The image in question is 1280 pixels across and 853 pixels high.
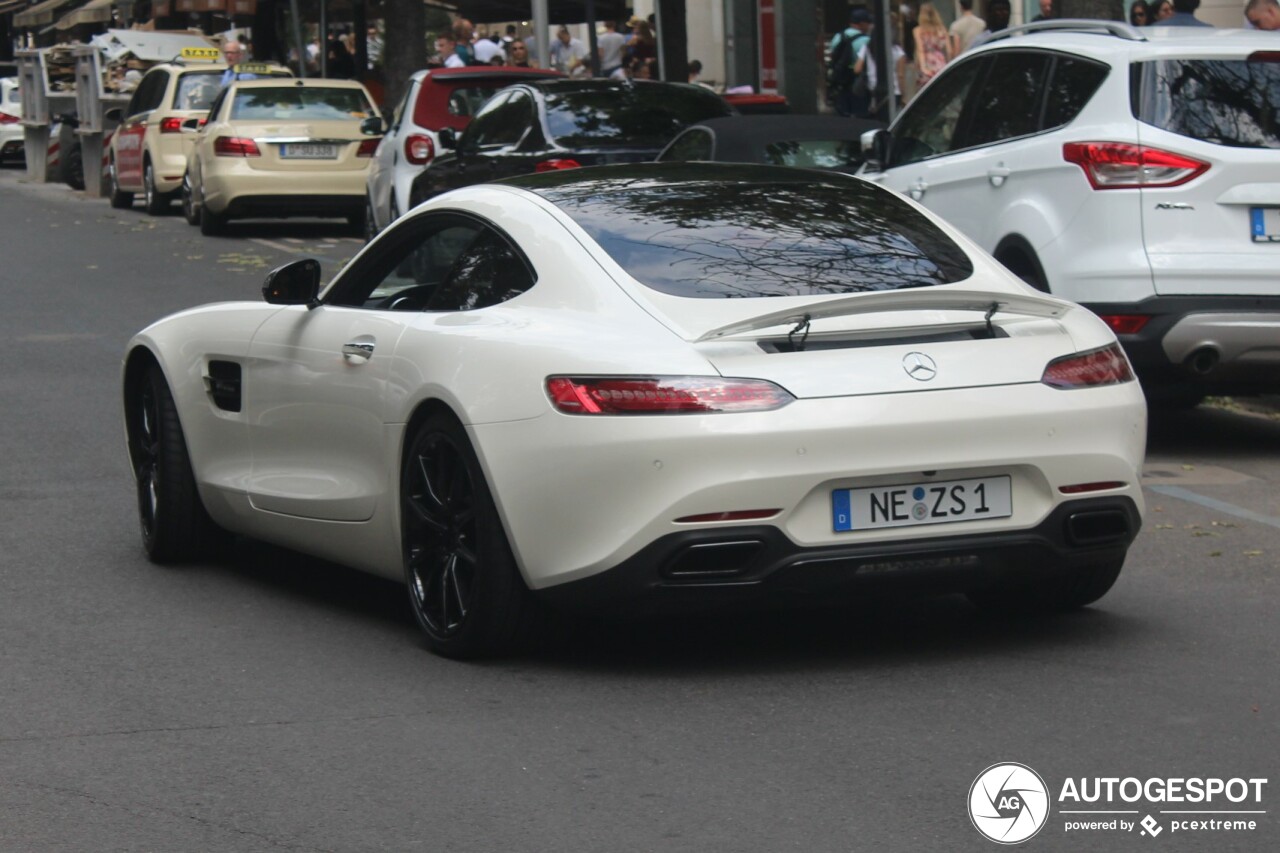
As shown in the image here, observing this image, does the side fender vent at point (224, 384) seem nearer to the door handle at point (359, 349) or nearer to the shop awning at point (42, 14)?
the door handle at point (359, 349)

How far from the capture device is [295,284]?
706 centimetres

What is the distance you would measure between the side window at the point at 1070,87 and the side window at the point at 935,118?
3.13ft

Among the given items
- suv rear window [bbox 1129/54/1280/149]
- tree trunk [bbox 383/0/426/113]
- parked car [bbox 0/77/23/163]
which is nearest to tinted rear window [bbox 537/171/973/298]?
suv rear window [bbox 1129/54/1280/149]

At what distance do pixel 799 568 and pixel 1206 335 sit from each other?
428cm

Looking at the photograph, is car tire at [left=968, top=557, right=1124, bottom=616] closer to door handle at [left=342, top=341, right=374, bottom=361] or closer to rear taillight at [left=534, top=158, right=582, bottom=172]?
door handle at [left=342, top=341, right=374, bottom=361]

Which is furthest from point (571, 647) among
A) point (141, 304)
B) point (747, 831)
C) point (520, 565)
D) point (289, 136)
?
point (289, 136)

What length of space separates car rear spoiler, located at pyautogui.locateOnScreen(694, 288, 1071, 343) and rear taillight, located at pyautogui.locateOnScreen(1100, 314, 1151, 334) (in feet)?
10.9

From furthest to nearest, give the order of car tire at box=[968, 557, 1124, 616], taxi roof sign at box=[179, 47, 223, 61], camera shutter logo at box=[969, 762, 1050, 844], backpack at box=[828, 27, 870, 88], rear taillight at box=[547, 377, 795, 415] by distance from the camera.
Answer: taxi roof sign at box=[179, 47, 223, 61] → backpack at box=[828, 27, 870, 88] → car tire at box=[968, 557, 1124, 616] → rear taillight at box=[547, 377, 795, 415] → camera shutter logo at box=[969, 762, 1050, 844]

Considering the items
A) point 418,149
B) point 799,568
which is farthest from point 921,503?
point 418,149

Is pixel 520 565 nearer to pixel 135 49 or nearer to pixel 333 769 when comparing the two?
pixel 333 769

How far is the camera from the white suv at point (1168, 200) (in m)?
9.40

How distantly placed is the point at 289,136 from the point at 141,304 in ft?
21.3

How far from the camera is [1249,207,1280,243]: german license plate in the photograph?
9.42 meters

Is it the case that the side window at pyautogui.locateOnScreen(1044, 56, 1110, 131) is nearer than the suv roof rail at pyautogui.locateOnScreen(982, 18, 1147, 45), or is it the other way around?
the side window at pyautogui.locateOnScreen(1044, 56, 1110, 131)
